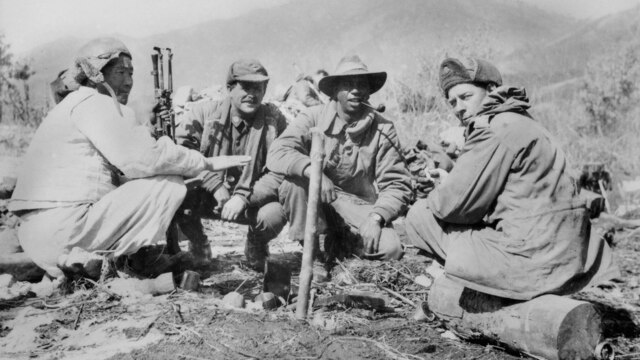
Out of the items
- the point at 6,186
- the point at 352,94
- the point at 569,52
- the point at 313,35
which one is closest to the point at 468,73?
the point at 352,94

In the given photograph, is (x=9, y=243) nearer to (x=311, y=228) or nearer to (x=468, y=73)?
(x=311, y=228)

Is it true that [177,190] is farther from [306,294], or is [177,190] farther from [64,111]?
[306,294]

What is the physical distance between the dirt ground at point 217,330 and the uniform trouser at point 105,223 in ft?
1.06

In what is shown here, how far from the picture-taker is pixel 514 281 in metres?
3.09

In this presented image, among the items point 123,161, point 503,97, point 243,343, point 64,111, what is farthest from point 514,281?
point 64,111

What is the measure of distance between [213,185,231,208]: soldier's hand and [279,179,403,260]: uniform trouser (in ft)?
1.78

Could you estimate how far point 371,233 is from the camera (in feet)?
15.2

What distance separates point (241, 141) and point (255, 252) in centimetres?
120

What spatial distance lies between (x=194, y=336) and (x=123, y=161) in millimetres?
1588

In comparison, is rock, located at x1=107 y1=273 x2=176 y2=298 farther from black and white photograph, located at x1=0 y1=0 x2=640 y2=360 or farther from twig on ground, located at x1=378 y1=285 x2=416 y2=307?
twig on ground, located at x1=378 y1=285 x2=416 y2=307

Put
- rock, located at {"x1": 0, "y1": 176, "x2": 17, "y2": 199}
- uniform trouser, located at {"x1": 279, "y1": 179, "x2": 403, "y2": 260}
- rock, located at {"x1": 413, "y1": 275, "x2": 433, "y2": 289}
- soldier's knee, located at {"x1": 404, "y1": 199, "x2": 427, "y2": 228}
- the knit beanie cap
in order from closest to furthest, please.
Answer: the knit beanie cap, soldier's knee, located at {"x1": 404, "y1": 199, "x2": 427, "y2": 228}, rock, located at {"x1": 413, "y1": 275, "x2": 433, "y2": 289}, uniform trouser, located at {"x1": 279, "y1": 179, "x2": 403, "y2": 260}, rock, located at {"x1": 0, "y1": 176, "x2": 17, "y2": 199}

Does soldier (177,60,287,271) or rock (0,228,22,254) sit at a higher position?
soldier (177,60,287,271)

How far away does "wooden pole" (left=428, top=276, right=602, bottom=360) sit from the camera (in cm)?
286

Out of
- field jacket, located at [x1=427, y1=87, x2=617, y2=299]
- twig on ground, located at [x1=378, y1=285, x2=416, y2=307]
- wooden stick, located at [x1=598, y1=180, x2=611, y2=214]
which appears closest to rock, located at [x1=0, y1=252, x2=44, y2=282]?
twig on ground, located at [x1=378, y1=285, x2=416, y2=307]
